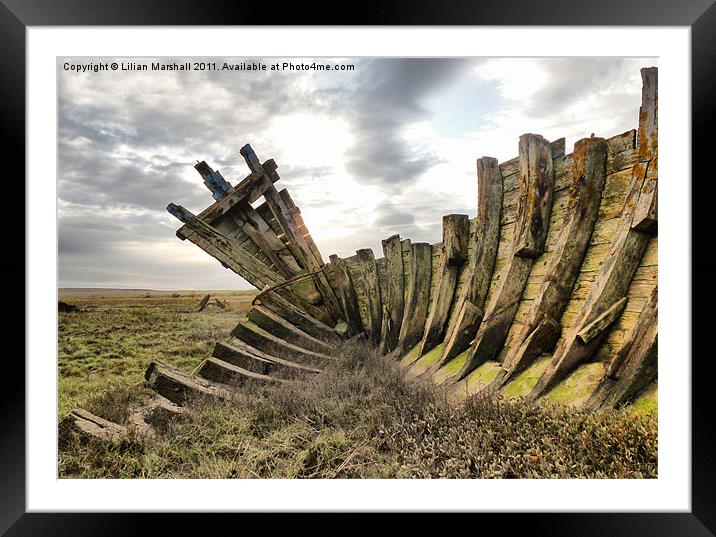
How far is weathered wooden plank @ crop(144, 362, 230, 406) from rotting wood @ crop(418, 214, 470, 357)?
2.26 m

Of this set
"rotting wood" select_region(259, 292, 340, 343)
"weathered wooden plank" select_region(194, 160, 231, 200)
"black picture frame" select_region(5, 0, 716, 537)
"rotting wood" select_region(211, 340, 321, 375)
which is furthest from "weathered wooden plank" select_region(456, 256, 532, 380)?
"weathered wooden plank" select_region(194, 160, 231, 200)

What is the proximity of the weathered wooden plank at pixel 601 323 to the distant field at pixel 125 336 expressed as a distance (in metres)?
3.84

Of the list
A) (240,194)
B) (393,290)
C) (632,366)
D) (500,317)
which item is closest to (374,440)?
(500,317)

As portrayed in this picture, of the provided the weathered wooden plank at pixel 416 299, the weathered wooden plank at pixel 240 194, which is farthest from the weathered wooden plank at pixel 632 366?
the weathered wooden plank at pixel 240 194

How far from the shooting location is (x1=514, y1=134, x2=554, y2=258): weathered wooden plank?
3.15 metres

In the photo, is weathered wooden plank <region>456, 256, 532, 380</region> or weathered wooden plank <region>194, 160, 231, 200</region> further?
weathered wooden plank <region>194, 160, 231, 200</region>

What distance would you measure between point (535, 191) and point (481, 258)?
80 cm

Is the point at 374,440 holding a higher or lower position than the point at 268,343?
lower

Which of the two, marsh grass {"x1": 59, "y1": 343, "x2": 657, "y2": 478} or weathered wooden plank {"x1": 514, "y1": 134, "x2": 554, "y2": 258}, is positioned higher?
weathered wooden plank {"x1": 514, "y1": 134, "x2": 554, "y2": 258}

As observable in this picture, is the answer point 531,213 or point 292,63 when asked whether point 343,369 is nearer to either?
point 531,213

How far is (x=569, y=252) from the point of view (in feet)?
9.44

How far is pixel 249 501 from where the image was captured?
279 cm

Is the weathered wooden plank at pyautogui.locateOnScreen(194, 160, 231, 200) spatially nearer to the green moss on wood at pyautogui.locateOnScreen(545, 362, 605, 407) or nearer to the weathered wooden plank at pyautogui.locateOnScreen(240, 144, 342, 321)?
the weathered wooden plank at pyautogui.locateOnScreen(240, 144, 342, 321)

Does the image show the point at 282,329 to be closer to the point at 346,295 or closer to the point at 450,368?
the point at 346,295
